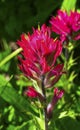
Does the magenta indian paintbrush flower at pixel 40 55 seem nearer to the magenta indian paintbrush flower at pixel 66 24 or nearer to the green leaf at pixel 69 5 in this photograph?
the magenta indian paintbrush flower at pixel 66 24

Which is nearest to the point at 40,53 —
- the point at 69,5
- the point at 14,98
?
the point at 14,98

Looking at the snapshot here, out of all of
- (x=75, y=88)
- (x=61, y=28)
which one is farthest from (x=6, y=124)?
(x=61, y=28)

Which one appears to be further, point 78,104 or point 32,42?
point 78,104

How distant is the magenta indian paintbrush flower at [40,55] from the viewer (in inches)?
41.8

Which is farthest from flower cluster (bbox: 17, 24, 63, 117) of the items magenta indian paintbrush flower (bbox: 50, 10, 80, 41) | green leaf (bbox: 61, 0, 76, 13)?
green leaf (bbox: 61, 0, 76, 13)

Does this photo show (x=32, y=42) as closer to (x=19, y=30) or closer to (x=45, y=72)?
(x=45, y=72)

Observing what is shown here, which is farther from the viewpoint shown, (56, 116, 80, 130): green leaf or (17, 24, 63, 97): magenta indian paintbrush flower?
(56, 116, 80, 130): green leaf

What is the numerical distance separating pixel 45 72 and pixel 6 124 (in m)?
0.61

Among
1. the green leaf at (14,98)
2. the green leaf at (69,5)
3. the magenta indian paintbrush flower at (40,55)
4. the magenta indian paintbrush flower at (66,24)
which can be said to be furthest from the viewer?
the green leaf at (69,5)

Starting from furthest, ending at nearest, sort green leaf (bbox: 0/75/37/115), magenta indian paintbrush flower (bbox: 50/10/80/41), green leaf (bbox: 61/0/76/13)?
green leaf (bbox: 61/0/76/13) → magenta indian paintbrush flower (bbox: 50/10/80/41) → green leaf (bbox: 0/75/37/115)

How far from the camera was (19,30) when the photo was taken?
2.46 metres

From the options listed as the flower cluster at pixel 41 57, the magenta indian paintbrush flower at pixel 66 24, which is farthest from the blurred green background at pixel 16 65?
the flower cluster at pixel 41 57

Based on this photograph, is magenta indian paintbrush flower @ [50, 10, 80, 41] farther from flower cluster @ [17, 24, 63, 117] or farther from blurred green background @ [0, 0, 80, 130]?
flower cluster @ [17, 24, 63, 117]

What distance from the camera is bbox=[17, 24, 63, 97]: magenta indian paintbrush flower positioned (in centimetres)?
106
